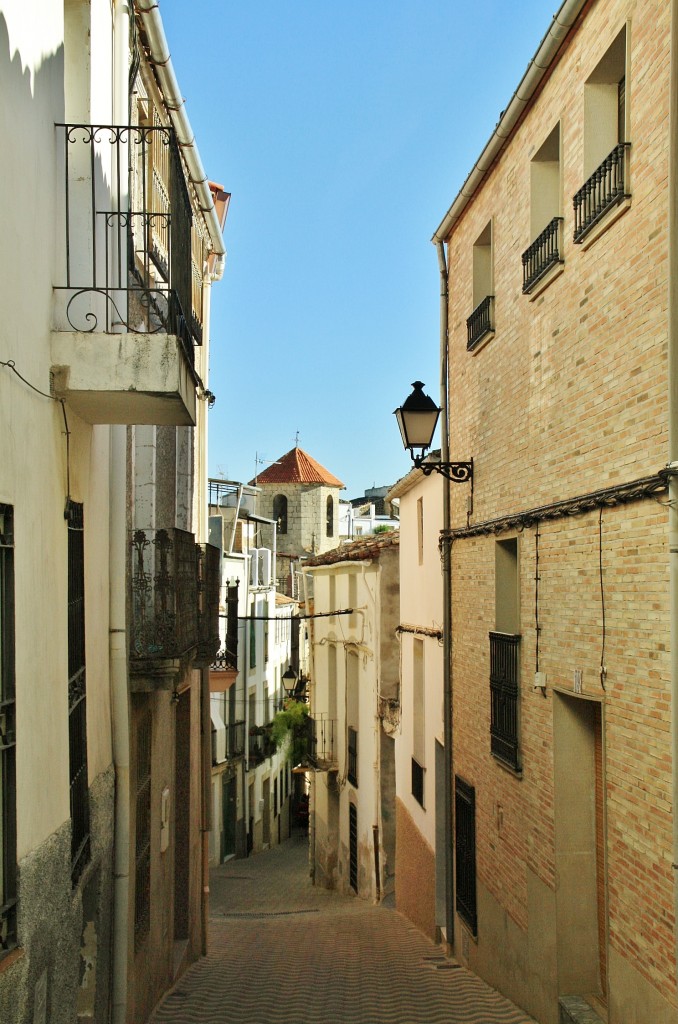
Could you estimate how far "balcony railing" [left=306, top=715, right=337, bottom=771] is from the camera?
75.6 feet

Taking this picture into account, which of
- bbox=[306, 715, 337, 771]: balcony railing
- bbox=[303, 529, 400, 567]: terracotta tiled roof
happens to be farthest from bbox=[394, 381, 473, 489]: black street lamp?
bbox=[306, 715, 337, 771]: balcony railing

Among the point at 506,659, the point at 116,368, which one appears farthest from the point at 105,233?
the point at 506,659

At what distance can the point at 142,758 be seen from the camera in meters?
8.94

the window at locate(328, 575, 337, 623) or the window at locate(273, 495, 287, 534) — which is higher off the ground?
the window at locate(273, 495, 287, 534)

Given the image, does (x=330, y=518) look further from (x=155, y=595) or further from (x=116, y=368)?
(x=116, y=368)

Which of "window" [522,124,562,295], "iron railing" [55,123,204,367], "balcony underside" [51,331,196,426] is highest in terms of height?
"window" [522,124,562,295]

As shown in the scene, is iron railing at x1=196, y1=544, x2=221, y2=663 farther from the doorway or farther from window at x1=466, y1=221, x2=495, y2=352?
the doorway

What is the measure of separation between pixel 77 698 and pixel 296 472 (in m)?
51.3

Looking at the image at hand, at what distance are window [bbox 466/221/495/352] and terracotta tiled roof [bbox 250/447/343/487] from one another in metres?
45.8

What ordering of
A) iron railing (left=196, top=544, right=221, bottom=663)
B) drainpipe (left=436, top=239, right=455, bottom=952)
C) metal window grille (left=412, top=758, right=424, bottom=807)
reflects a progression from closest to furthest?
1. iron railing (left=196, top=544, right=221, bottom=663)
2. drainpipe (left=436, top=239, right=455, bottom=952)
3. metal window grille (left=412, top=758, right=424, bottom=807)

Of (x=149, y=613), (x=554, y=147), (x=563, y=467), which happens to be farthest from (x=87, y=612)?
(x=554, y=147)

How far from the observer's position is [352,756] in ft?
69.5

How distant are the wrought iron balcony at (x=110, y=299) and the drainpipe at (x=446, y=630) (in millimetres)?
5255

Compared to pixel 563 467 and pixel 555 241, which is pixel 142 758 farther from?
pixel 555 241
